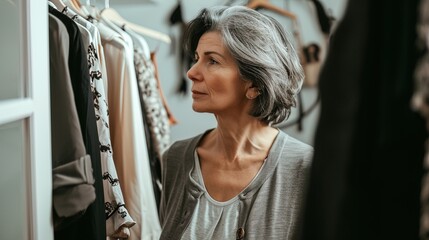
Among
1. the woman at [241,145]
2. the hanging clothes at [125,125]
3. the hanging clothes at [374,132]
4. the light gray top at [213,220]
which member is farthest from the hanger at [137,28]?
the hanging clothes at [374,132]

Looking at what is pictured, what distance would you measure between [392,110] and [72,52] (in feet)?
2.55

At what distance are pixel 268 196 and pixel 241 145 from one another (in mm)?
163

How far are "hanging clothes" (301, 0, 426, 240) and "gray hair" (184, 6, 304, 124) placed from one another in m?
0.78

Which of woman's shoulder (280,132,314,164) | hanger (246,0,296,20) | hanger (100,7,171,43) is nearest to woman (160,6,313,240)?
woman's shoulder (280,132,314,164)

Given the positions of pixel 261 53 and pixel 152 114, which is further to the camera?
pixel 152 114

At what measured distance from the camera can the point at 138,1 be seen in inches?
89.0

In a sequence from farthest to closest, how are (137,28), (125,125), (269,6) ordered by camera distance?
(269,6)
(137,28)
(125,125)

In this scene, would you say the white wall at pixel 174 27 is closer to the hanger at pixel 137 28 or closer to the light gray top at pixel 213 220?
the hanger at pixel 137 28

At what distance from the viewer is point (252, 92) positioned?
1.31 metres

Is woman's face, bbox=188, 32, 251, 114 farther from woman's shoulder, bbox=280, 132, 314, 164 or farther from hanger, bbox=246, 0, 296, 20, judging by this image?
hanger, bbox=246, 0, 296, 20

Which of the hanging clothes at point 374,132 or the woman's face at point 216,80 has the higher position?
the woman's face at point 216,80

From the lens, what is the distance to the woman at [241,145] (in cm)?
123

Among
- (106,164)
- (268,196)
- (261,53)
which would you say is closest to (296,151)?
(268,196)

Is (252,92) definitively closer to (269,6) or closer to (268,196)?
(268,196)
